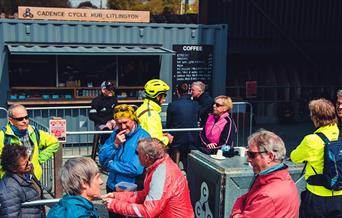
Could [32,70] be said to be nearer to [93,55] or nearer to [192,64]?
[93,55]

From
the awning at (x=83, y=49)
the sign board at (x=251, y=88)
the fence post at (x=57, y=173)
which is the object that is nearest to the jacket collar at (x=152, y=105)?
the fence post at (x=57, y=173)

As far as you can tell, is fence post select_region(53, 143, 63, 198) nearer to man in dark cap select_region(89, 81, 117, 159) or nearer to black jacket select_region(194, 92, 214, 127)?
man in dark cap select_region(89, 81, 117, 159)

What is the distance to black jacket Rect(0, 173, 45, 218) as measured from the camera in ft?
12.2

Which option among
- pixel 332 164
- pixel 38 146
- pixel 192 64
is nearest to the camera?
pixel 332 164

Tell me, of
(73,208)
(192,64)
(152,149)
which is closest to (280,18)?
(192,64)

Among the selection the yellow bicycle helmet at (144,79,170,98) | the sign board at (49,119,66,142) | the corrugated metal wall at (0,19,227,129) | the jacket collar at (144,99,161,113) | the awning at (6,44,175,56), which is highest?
the corrugated metal wall at (0,19,227,129)

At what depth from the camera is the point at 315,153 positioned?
4.39 m

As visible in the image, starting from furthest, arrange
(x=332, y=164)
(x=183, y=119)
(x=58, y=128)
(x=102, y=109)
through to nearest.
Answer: (x=102, y=109) → (x=58, y=128) → (x=183, y=119) → (x=332, y=164)

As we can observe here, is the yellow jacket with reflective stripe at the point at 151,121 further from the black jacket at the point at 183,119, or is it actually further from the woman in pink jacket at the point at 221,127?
the black jacket at the point at 183,119

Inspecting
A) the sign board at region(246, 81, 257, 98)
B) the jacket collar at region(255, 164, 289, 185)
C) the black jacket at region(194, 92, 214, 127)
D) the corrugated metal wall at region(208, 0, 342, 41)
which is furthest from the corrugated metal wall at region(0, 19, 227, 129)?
the jacket collar at region(255, 164, 289, 185)

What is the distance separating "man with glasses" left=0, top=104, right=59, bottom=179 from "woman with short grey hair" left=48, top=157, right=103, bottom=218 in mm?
1835

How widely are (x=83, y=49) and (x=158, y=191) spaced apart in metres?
7.90

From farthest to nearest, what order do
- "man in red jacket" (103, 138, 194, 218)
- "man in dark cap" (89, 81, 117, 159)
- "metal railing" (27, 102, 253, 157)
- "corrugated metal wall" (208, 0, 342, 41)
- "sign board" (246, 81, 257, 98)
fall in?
"corrugated metal wall" (208, 0, 342, 41), "sign board" (246, 81, 257, 98), "metal railing" (27, 102, 253, 157), "man in dark cap" (89, 81, 117, 159), "man in red jacket" (103, 138, 194, 218)

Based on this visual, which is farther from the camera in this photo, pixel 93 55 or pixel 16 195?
pixel 93 55
